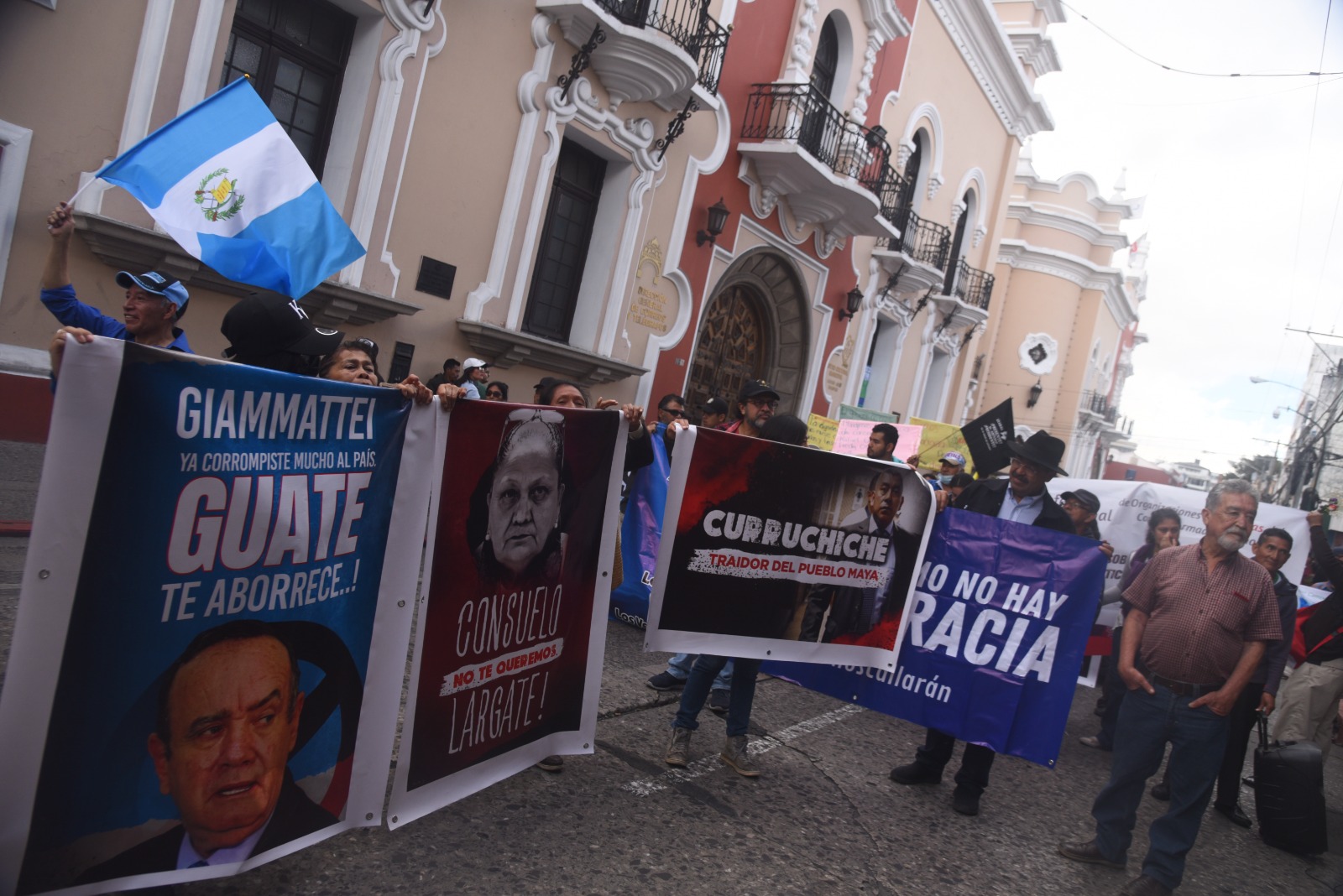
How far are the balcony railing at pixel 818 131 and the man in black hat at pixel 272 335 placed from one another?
11.0 meters

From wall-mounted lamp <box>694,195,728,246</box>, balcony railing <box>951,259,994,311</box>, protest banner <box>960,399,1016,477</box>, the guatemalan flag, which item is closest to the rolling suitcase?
protest banner <box>960,399,1016,477</box>

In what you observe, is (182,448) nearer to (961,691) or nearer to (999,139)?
(961,691)

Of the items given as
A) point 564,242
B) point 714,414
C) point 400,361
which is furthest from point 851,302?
point 714,414

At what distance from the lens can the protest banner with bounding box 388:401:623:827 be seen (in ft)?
10.7

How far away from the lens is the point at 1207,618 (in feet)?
13.7

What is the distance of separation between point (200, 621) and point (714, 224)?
1121cm

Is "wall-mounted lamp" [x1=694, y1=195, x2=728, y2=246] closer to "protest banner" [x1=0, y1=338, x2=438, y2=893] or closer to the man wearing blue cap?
the man wearing blue cap

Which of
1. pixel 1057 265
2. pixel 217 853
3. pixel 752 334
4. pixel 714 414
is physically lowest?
pixel 217 853

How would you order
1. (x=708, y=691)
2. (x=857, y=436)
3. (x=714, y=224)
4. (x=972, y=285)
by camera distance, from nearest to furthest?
(x=708, y=691) < (x=857, y=436) < (x=714, y=224) < (x=972, y=285)

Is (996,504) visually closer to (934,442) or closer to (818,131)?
(934,442)

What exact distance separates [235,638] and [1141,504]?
822cm

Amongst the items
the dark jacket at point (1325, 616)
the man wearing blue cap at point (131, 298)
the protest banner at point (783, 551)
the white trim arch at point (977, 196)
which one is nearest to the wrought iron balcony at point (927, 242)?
the white trim arch at point (977, 196)

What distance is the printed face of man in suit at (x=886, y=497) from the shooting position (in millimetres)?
4746

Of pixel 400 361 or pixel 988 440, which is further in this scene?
pixel 400 361
